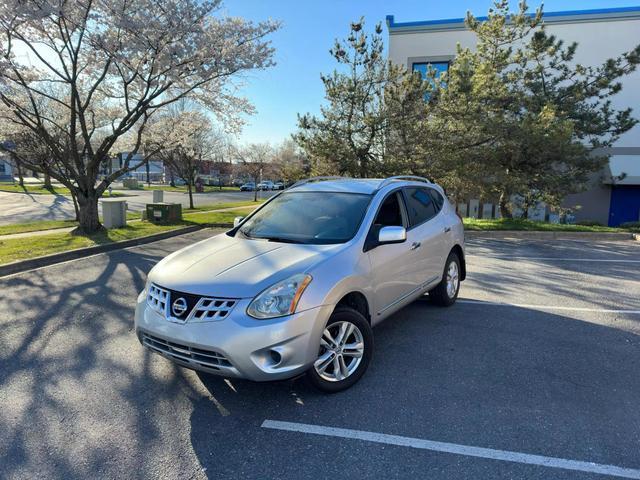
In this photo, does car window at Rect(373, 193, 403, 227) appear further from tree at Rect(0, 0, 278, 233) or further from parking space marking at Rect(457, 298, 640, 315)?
tree at Rect(0, 0, 278, 233)

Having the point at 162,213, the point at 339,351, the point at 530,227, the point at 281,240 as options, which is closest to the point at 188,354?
the point at 339,351

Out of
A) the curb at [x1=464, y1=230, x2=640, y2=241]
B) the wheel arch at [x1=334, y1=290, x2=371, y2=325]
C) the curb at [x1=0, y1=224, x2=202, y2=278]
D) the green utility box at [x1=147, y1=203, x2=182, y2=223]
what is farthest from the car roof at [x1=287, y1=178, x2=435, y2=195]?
the green utility box at [x1=147, y1=203, x2=182, y2=223]

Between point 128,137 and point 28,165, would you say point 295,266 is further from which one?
point 128,137

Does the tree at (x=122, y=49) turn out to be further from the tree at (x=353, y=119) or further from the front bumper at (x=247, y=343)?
the front bumper at (x=247, y=343)

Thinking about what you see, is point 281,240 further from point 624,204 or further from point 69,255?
point 624,204

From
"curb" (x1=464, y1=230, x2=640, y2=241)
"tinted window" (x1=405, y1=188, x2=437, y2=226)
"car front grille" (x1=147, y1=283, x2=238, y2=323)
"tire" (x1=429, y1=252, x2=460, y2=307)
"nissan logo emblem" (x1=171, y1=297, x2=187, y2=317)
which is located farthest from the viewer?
"curb" (x1=464, y1=230, x2=640, y2=241)

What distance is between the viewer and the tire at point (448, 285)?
5.62 m

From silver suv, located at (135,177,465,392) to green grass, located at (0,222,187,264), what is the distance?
684 cm

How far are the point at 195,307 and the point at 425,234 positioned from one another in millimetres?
2872

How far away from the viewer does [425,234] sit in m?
4.98

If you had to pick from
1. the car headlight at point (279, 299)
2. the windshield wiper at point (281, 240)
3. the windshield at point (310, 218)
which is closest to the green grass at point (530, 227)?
the windshield at point (310, 218)

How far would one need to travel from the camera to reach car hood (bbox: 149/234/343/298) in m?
3.18

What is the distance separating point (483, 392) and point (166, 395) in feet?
8.53

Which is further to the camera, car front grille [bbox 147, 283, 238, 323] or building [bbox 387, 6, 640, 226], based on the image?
building [bbox 387, 6, 640, 226]
